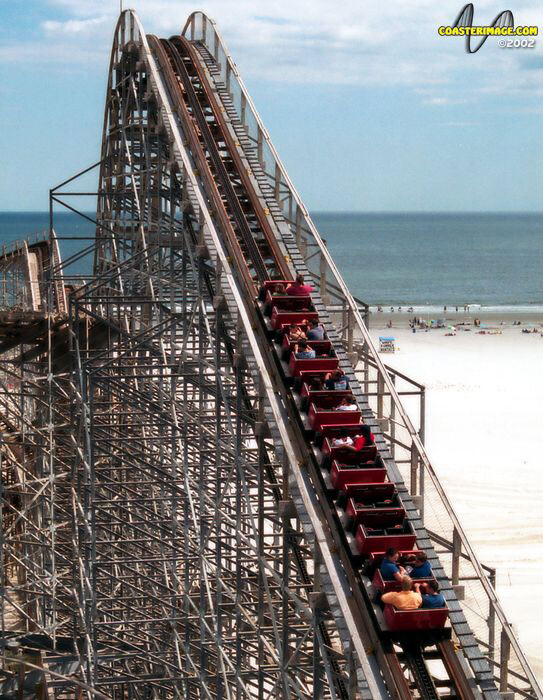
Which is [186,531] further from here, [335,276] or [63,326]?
[63,326]

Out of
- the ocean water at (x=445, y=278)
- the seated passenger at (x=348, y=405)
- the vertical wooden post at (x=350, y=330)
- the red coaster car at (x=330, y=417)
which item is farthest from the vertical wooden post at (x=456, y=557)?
the ocean water at (x=445, y=278)

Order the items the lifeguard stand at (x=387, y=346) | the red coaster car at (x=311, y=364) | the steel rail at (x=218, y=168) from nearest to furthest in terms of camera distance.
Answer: the red coaster car at (x=311, y=364) → the steel rail at (x=218, y=168) → the lifeguard stand at (x=387, y=346)

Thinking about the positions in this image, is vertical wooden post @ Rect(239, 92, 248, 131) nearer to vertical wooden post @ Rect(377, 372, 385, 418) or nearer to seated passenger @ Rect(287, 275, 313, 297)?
seated passenger @ Rect(287, 275, 313, 297)

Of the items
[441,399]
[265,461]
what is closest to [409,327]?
[441,399]

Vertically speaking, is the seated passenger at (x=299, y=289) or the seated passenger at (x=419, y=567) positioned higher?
the seated passenger at (x=299, y=289)

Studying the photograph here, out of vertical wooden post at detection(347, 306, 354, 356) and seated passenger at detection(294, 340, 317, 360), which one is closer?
seated passenger at detection(294, 340, 317, 360)

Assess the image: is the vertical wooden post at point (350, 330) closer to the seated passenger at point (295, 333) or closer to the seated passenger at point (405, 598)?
the seated passenger at point (295, 333)

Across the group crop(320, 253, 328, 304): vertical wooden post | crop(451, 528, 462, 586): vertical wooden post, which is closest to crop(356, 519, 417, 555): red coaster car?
crop(451, 528, 462, 586): vertical wooden post
